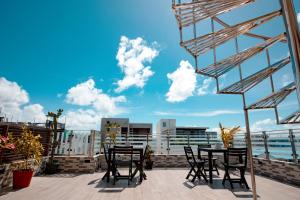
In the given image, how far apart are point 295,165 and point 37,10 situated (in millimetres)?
8300

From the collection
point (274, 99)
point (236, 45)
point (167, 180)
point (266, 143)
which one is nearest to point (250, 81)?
point (274, 99)

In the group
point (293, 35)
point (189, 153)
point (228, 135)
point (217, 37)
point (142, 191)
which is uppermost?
point (217, 37)

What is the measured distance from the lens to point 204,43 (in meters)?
1.92

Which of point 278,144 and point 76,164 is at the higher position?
point 278,144

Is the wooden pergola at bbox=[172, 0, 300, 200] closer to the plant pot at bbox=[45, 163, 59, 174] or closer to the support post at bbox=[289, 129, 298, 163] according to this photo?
the support post at bbox=[289, 129, 298, 163]

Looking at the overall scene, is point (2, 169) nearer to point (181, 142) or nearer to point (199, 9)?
point (199, 9)

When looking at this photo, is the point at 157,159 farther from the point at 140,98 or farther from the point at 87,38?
the point at 140,98

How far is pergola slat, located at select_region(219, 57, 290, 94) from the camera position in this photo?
203cm

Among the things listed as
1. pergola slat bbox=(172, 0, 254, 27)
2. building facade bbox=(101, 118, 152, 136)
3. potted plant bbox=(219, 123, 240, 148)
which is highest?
building facade bbox=(101, 118, 152, 136)

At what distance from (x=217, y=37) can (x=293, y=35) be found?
3.99 feet

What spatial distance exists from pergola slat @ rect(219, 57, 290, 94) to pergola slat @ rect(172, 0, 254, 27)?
0.80 metres

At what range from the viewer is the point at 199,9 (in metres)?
1.68

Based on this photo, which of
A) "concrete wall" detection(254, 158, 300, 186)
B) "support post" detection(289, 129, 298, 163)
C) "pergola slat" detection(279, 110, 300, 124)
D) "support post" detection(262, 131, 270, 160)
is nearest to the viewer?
"pergola slat" detection(279, 110, 300, 124)

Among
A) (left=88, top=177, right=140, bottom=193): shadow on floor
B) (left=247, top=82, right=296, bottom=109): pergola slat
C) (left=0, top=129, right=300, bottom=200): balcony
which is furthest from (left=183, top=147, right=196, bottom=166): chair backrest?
(left=247, top=82, right=296, bottom=109): pergola slat
